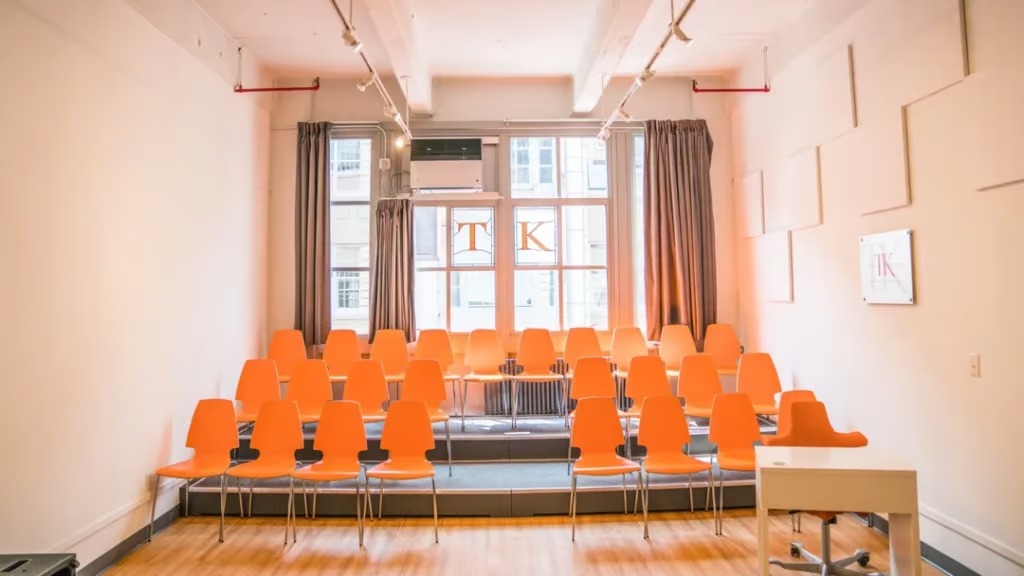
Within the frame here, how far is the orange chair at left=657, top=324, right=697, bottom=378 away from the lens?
221 inches

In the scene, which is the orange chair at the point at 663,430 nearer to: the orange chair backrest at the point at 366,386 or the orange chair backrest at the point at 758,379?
the orange chair backrest at the point at 758,379

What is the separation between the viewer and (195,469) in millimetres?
3697

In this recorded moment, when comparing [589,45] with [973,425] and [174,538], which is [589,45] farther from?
[174,538]

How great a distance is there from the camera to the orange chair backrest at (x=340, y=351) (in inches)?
221

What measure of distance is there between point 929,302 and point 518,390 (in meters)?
3.84

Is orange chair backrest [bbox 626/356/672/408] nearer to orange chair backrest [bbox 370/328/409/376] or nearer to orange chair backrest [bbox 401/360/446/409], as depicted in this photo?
orange chair backrest [bbox 401/360/446/409]

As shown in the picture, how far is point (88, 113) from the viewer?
3.32 m

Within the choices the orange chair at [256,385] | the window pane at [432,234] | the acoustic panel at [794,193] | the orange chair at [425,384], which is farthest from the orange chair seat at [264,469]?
the acoustic panel at [794,193]

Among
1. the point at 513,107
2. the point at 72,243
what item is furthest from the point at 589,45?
the point at 72,243

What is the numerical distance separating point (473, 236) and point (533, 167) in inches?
44.1

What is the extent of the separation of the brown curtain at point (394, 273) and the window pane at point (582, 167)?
1.93 m

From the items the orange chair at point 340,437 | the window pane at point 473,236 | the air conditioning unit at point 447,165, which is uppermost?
the air conditioning unit at point 447,165

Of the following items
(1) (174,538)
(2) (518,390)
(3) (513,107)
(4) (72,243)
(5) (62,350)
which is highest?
(3) (513,107)

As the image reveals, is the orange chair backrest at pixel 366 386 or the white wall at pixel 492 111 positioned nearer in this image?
the orange chair backrest at pixel 366 386
